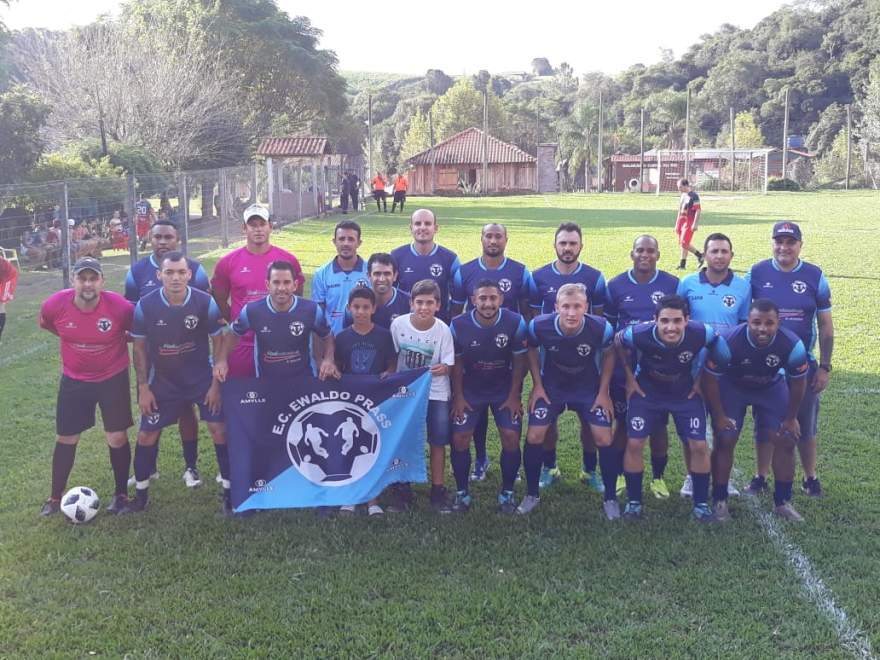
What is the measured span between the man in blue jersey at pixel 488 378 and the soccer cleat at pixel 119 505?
238 cm

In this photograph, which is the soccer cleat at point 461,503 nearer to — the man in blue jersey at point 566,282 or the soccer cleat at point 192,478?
the man in blue jersey at point 566,282

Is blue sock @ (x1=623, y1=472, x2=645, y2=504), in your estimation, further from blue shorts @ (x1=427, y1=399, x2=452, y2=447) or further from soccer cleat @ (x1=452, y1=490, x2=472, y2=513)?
blue shorts @ (x1=427, y1=399, x2=452, y2=447)

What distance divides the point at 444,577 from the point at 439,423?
133 cm

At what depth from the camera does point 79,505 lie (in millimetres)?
5867

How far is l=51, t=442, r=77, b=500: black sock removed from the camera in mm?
6031

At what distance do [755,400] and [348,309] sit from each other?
3.05m

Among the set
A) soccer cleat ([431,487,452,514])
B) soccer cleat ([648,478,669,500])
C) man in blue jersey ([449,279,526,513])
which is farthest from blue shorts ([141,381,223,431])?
soccer cleat ([648,478,669,500])

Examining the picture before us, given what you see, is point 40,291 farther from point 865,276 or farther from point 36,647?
point 865,276

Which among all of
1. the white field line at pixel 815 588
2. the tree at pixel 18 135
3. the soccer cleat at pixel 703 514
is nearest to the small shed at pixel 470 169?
the tree at pixel 18 135

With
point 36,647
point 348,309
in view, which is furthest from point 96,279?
point 36,647

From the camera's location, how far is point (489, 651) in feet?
14.4

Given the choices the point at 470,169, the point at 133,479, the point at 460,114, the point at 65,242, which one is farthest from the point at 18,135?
the point at 460,114

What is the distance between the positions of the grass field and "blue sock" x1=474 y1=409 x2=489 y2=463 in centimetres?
64

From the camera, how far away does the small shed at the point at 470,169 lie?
6975cm
